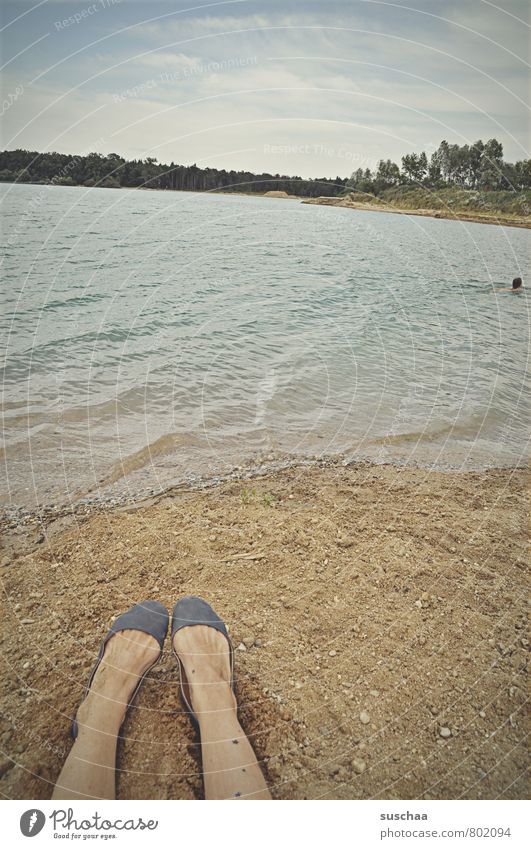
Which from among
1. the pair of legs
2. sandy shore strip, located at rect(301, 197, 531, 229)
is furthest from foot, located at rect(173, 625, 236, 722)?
sandy shore strip, located at rect(301, 197, 531, 229)

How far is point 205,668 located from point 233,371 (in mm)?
6725

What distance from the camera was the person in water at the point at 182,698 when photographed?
7.27ft

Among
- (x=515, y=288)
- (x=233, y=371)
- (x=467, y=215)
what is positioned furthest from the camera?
(x=467, y=215)

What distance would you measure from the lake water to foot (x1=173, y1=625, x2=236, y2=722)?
2457 mm

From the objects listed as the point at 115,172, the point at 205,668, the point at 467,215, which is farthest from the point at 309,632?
the point at 467,215

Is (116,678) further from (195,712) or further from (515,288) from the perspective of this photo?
(515,288)

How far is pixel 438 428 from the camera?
6.92m

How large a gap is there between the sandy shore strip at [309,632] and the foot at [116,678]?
101mm

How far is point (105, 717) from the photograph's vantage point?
2.41 meters

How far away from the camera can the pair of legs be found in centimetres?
221

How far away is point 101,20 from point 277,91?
214cm

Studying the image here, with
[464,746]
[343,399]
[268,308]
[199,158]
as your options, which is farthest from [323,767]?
[268,308]

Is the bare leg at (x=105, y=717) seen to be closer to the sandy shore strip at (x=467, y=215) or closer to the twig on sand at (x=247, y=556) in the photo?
the twig on sand at (x=247, y=556)

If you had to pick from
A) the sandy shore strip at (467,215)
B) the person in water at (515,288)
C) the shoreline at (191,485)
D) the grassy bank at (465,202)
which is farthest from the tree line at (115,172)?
the sandy shore strip at (467,215)
